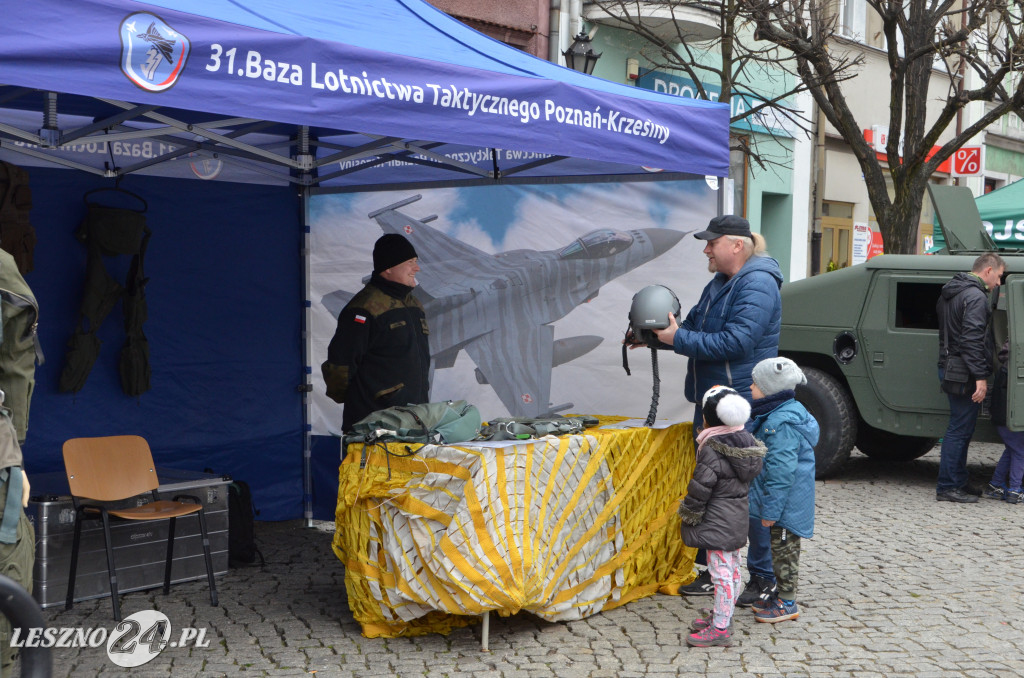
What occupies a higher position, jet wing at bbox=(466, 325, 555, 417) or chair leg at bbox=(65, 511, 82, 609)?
jet wing at bbox=(466, 325, 555, 417)

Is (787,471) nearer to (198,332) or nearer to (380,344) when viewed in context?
(380,344)

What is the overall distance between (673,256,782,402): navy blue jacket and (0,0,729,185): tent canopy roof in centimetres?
69

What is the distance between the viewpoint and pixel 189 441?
6.95 meters

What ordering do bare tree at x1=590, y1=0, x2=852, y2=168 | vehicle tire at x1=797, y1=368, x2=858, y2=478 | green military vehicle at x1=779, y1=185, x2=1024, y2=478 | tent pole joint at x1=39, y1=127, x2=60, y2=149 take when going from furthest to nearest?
bare tree at x1=590, y1=0, x2=852, y2=168 → vehicle tire at x1=797, y1=368, x2=858, y2=478 → green military vehicle at x1=779, y1=185, x2=1024, y2=478 → tent pole joint at x1=39, y1=127, x2=60, y2=149

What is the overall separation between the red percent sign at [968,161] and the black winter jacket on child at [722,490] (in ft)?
50.6

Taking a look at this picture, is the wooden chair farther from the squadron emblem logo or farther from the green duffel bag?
the squadron emblem logo

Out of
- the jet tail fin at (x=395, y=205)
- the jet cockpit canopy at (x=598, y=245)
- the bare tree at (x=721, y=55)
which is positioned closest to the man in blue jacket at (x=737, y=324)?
the jet cockpit canopy at (x=598, y=245)

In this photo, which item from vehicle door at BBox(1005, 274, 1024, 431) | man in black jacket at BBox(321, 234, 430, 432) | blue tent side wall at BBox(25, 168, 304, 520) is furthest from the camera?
vehicle door at BBox(1005, 274, 1024, 431)

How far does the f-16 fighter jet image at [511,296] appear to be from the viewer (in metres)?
6.73

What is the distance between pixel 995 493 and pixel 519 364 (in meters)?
4.17

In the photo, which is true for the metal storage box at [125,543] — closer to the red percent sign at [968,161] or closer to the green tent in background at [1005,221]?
the green tent in background at [1005,221]

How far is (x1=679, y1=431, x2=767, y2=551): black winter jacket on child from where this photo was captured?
4809 millimetres

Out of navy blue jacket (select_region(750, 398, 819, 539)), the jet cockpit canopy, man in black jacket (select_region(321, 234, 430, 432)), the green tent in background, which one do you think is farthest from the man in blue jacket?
the green tent in background

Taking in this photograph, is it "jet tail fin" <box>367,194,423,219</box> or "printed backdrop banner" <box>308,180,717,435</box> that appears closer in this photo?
"printed backdrop banner" <box>308,180,717,435</box>
